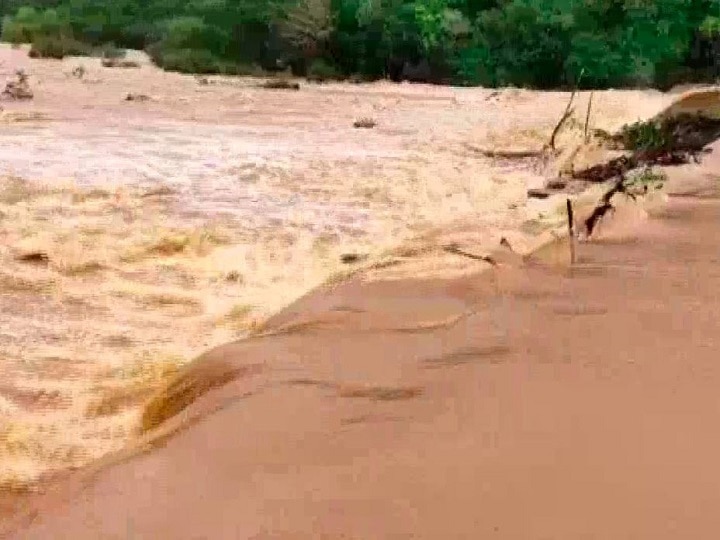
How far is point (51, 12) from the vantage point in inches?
664

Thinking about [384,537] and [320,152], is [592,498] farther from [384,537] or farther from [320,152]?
[320,152]

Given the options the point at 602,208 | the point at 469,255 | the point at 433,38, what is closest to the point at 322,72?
the point at 433,38

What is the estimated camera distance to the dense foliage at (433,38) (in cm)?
1309

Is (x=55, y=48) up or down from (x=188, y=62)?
up

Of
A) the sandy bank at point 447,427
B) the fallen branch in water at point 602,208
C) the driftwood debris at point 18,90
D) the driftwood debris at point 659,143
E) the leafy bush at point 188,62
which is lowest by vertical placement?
the sandy bank at point 447,427

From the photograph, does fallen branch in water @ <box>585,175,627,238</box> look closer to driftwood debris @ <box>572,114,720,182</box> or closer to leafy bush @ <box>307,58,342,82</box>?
driftwood debris @ <box>572,114,720,182</box>

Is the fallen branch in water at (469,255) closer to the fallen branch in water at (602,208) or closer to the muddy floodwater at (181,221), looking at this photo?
the muddy floodwater at (181,221)

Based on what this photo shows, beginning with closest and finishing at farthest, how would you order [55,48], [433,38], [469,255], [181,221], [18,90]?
1. [469,255]
2. [181,221]
3. [18,90]
4. [433,38]
5. [55,48]

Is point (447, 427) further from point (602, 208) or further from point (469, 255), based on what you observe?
point (602, 208)

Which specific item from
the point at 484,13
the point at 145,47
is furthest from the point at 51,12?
the point at 484,13

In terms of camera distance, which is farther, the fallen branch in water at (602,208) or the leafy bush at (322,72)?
the leafy bush at (322,72)

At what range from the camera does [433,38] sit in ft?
45.6

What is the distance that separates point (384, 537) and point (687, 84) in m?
12.1

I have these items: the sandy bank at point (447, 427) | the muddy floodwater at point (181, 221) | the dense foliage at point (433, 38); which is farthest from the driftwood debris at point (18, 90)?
the sandy bank at point (447, 427)
